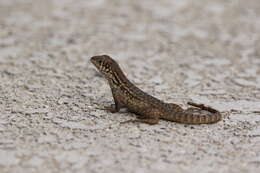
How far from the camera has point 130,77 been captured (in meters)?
5.77

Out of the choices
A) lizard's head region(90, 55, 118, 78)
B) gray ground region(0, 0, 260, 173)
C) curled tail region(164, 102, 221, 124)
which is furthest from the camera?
lizard's head region(90, 55, 118, 78)

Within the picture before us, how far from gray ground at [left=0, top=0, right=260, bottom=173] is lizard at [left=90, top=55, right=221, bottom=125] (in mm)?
90

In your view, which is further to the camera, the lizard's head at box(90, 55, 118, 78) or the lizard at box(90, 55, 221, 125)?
the lizard's head at box(90, 55, 118, 78)

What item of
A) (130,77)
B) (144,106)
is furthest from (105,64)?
(130,77)

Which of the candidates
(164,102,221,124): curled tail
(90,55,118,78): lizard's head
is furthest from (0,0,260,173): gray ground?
(90,55,118,78): lizard's head

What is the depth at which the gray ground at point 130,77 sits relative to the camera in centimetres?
383

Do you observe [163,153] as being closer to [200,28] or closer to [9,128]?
[9,128]

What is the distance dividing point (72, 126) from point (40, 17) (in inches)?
161

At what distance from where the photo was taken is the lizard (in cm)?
437

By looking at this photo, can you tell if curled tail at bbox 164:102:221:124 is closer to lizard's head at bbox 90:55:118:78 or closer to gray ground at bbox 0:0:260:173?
gray ground at bbox 0:0:260:173

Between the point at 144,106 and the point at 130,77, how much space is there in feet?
4.47

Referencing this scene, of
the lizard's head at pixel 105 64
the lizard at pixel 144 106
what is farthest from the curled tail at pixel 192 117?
the lizard's head at pixel 105 64

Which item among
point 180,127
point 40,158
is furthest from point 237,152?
point 40,158

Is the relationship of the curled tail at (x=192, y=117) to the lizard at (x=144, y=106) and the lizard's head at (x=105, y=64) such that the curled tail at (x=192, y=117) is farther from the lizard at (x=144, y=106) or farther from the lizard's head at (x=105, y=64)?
the lizard's head at (x=105, y=64)
